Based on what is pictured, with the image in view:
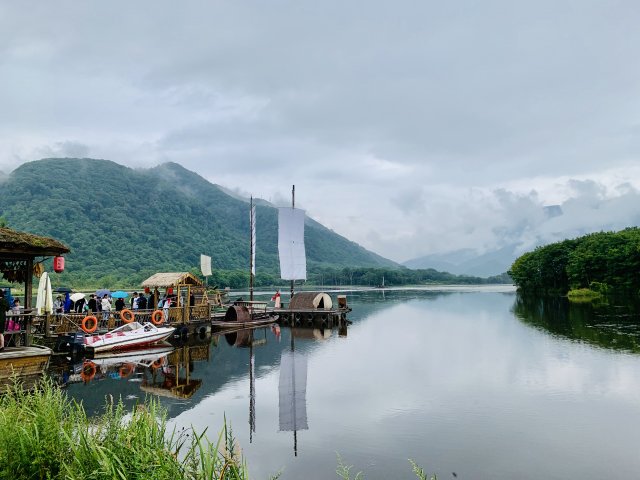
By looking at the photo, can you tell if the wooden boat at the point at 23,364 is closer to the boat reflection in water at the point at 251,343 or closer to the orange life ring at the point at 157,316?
the boat reflection in water at the point at 251,343

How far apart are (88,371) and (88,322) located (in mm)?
5056

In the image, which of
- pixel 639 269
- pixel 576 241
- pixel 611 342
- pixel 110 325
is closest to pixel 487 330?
pixel 611 342

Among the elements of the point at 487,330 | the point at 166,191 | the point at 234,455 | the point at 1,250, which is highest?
the point at 166,191

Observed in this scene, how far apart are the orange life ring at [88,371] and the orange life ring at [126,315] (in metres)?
4.34

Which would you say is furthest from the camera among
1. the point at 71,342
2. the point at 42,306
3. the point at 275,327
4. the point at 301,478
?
the point at 275,327

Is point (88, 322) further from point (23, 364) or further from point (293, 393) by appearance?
point (293, 393)

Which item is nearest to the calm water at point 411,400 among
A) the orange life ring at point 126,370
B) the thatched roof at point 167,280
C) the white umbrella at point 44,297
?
the orange life ring at point 126,370

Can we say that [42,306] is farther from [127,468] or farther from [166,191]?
[166,191]

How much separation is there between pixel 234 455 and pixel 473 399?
1298 cm

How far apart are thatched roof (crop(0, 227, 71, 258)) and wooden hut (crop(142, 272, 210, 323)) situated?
34.3ft

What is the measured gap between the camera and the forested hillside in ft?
233

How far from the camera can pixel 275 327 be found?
4038cm

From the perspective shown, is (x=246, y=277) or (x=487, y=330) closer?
(x=487, y=330)

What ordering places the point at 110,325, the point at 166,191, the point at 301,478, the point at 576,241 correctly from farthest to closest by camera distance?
the point at 166,191 → the point at 576,241 → the point at 110,325 → the point at 301,478
